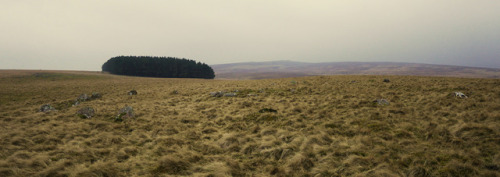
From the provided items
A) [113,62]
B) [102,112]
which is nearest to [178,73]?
[113,62]

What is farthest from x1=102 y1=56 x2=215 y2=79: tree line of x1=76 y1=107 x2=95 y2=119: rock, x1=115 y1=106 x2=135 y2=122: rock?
x1=115 y1=106 x2=135 y2=122: rock

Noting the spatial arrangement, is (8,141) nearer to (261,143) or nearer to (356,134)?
(261,143)

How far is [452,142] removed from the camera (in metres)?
5.96

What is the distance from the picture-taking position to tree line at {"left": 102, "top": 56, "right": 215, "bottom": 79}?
79500mm

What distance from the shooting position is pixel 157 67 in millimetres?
81500

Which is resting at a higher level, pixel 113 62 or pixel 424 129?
pixel 113 62

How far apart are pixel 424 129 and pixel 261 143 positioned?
6.13 metres

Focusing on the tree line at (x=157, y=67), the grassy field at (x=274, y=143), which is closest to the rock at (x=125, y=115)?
the grassy field at (x=274, y=143)

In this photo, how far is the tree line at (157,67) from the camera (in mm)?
79500

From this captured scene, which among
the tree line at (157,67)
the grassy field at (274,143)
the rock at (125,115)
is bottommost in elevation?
the grassy field at (274,143)

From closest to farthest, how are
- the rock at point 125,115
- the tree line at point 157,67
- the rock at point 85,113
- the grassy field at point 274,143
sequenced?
the grassy field at point 274,143, the rock at point 125,115, the rock at point 85,113, the tree line at point 157,67

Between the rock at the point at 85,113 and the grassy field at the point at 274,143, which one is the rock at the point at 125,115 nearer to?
the grassy field at the point at 274,143

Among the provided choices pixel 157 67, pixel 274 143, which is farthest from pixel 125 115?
pixel 157 67

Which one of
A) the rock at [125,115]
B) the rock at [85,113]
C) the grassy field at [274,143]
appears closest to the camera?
the grassy field at [274,143]
